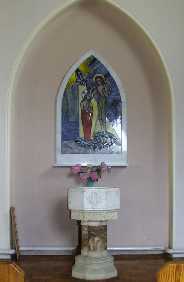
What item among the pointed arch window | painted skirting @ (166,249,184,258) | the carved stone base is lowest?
painted skirting @ (166,249,184,258)

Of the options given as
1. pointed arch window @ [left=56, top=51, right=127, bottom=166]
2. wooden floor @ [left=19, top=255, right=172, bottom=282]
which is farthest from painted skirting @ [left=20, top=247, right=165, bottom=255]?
pointed arch window @ [left=56, top=51, right=127, bottom=166]

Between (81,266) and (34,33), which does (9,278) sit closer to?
(81,266)

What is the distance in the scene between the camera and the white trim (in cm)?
570

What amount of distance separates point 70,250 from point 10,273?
4.41 metres

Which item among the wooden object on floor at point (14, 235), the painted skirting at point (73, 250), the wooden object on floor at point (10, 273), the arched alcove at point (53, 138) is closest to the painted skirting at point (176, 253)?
the painted skirting at point (73, 250)

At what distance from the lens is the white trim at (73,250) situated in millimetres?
5695

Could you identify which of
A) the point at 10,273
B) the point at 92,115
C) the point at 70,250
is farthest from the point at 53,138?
the point at 10,273

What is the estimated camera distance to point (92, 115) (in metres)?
5.92

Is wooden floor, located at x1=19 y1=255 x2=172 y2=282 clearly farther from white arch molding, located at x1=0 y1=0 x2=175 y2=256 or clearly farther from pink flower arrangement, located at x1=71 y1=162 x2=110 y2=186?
pink flower arrangement, located at x1=71 y1=162 x2=110 y2=186

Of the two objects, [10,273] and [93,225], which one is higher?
[10,273]

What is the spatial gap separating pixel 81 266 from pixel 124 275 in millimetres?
435

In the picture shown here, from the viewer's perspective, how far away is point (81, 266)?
451 cm

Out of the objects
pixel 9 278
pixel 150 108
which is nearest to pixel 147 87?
pixel 150 108

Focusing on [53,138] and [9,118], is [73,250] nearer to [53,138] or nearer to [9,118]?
[53,138]
